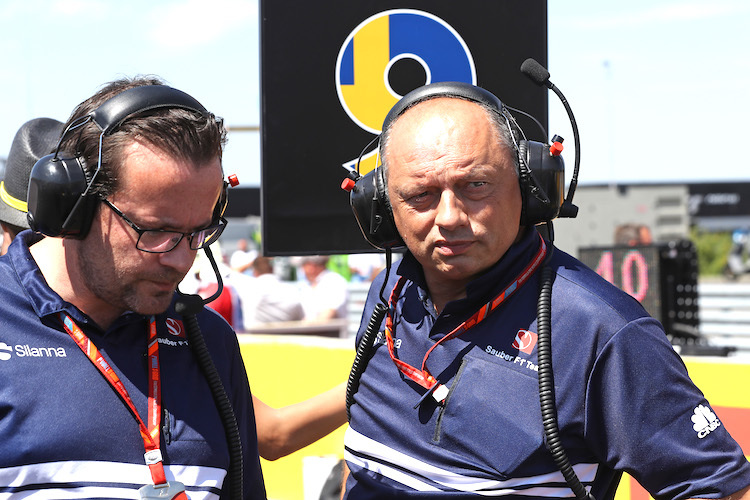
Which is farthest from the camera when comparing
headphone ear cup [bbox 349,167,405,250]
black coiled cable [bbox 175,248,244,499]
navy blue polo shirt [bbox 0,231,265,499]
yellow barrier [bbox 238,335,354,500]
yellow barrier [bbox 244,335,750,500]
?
yellow barrier [bbox 238,335,354,500]

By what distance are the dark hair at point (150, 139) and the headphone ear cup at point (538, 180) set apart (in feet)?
2.76

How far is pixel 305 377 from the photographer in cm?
542

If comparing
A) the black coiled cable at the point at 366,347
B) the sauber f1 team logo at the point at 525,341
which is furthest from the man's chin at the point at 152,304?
the sauber f1 team logo at the point at 525,341

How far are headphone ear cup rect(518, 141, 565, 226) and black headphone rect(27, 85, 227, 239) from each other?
929mm

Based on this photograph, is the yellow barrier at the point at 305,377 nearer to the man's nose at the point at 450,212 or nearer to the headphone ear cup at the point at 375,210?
the headphone ear cup at the point at 375,210

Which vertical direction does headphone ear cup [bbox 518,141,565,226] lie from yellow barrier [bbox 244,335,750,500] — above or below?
above

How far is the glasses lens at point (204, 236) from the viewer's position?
219cm

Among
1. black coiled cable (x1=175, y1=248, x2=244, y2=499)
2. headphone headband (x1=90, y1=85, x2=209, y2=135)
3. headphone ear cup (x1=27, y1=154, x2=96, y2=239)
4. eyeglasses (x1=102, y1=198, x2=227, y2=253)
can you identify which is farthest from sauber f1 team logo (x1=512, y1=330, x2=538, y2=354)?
headphone ear cup (x1=27, y1=154, x2=96, y2=239)

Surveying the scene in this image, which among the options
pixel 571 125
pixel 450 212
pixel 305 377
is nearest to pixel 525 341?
pixel 450 212

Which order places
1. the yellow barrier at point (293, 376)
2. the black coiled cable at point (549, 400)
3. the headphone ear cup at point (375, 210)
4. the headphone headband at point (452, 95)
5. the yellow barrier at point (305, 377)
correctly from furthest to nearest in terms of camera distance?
the yellow barrier at point (293, 376), the yellow barrier at point (305, 377), the headphone ear cup at point (375, 210), the headphone headband at point (452, 95), the black coiled cable at point (549, 400)

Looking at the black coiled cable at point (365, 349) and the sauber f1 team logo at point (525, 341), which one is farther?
the black coiled cable at point (365, 349)

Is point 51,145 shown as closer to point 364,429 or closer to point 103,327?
point 103,327

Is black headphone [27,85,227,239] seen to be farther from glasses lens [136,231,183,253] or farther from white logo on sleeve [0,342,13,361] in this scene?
white logo on sleeve [0,342,13,361]

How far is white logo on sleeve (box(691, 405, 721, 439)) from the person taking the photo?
2.13 m
